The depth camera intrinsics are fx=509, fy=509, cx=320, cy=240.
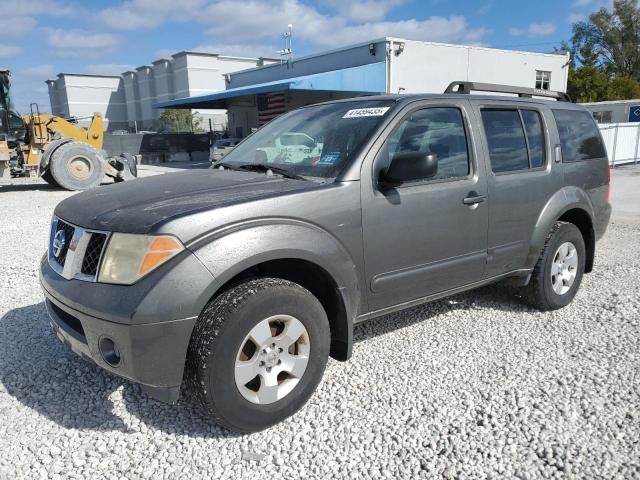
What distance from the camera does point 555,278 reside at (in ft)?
14.3

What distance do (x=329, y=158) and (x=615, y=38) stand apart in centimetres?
6105

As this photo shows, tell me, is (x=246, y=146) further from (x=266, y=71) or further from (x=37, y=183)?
(x=266, y=71)

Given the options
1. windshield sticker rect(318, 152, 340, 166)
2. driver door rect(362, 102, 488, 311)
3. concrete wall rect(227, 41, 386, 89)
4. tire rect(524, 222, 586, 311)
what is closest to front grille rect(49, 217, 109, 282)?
windshield sticker rect(318, 152, 340, 166)

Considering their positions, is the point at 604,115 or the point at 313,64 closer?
the point at 313,64

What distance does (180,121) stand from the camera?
174 feet

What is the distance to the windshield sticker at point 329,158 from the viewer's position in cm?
315

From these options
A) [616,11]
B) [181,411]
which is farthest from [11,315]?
[616,11]

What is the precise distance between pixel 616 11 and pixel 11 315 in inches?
2468

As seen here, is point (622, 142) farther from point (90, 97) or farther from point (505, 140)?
point (90, 97)

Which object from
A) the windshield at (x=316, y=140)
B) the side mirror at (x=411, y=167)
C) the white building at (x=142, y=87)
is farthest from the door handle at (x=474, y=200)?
the white building at (x=142, y=87)

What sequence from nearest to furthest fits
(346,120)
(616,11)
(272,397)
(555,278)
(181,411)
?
1. (272,397)
2. (181,411)
3. (346,120)
4. (555,278)
5. (616,11)

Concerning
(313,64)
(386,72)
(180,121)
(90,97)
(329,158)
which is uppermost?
(90,97)

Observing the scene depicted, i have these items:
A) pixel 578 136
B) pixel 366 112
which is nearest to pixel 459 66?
pixel 578 136

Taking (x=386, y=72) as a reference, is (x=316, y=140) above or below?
below
